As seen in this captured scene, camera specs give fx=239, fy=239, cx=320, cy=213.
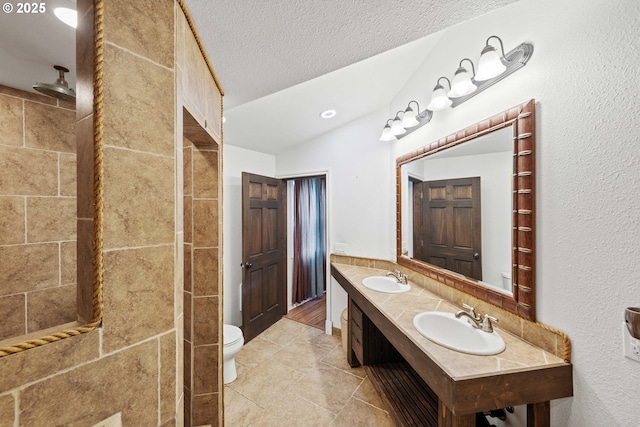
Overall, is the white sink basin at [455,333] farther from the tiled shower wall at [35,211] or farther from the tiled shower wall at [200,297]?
the tiled shower wall at [35,211]

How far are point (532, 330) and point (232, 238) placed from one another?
2.71 metres

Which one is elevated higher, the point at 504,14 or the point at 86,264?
the point at 504,14

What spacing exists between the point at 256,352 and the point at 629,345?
2.61 metres

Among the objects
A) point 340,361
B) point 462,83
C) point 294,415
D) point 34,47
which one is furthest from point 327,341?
point 34,47

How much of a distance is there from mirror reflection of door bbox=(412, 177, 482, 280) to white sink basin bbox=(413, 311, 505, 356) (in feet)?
1.01

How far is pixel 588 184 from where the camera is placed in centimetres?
90

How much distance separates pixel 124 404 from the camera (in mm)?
656

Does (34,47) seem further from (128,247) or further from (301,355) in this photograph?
(301,355)

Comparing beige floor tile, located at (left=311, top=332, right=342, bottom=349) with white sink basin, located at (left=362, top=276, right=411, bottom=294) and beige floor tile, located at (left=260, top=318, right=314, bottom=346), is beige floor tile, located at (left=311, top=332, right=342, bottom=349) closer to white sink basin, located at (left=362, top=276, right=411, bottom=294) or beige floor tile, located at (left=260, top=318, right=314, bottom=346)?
→ beige floor tile, located at (left=260, top=318, right=314, bottom=346)

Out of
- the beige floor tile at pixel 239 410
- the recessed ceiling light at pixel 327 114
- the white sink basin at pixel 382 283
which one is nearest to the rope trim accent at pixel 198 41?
the recessed ceiling light at pixel 327 114

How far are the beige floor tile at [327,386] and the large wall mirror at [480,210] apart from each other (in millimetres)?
1139

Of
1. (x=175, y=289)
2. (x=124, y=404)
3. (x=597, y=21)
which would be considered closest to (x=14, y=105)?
(x=175, y=289)

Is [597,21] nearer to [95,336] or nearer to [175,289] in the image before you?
[175,289]

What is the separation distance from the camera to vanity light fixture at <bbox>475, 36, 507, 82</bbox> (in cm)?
115
